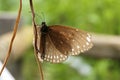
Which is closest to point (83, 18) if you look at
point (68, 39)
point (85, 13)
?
point (85, 13)

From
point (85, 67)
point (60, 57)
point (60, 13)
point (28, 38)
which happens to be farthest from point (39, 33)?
point (60, 13)

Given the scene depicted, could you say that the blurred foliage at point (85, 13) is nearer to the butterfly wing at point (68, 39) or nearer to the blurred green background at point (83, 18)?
the blurred green background at point (83, 18)

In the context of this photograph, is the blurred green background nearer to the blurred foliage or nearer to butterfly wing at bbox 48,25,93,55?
the blurred foliage

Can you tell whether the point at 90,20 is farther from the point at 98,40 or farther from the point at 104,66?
the point at 98,40

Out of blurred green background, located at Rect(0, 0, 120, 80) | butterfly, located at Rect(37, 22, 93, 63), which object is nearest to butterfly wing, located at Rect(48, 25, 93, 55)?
butterfly, located at Rect(37, 22, 93, 63)

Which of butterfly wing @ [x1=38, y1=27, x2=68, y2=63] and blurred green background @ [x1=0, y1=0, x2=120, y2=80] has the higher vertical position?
butterfly wing @ [x1=38, y1=27, x2=68, y2=63]

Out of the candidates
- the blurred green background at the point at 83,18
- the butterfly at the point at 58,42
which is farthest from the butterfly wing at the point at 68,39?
the blurred green background at the point at 83,18

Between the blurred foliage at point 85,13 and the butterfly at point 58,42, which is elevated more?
the butterfly at point 58,42
